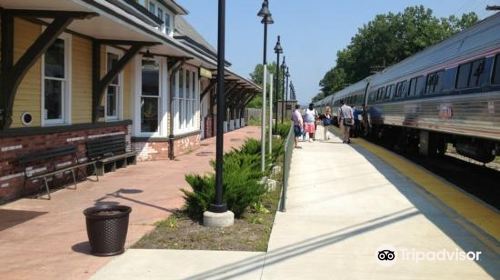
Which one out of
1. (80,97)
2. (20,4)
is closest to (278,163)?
(80,97)

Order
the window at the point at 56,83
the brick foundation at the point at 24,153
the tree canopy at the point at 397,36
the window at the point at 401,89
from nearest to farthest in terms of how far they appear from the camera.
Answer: the brick foundation at the point at 24,153 → the window at the point at 56,83 → the window at the point at 401,89 → the tree canopy at the point at 397,36

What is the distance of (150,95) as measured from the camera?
55.6 ft

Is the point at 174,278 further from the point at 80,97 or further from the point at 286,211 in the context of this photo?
the point at 80,97

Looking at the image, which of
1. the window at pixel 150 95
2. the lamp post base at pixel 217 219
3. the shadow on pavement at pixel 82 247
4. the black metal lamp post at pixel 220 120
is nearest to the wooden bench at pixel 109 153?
the window at pixel 150 95

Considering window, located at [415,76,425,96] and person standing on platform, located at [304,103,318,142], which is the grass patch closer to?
window, located at [415,76,425,96]

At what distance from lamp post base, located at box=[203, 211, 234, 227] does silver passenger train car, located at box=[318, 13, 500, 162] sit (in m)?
4.60

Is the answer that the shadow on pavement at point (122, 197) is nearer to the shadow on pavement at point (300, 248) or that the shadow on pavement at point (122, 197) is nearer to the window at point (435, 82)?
the shadow on pavement at point (300, 248)

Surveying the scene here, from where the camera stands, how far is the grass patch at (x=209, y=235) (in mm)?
7133

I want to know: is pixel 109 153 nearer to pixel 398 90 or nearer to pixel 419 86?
pixel 419 86

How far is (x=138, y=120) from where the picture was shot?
16.5 meters

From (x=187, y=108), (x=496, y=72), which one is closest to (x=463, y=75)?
(x=496, y=72)

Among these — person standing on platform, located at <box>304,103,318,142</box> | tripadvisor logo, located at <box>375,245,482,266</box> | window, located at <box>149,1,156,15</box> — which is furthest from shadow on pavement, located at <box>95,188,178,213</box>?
person standing on platform, located at <box>304,103,318,142</box>

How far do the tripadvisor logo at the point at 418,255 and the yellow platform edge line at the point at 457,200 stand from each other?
3.20ft

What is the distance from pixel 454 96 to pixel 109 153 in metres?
7.60
